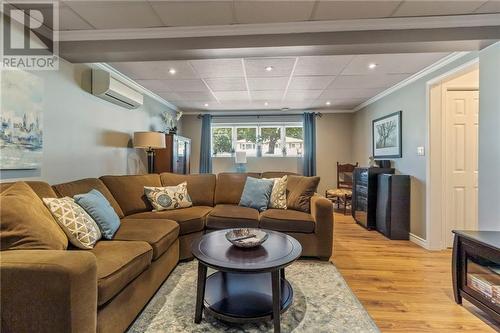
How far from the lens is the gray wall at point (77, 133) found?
2.33m

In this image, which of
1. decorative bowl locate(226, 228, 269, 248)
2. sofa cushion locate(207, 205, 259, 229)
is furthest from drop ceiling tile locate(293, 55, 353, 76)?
decorative bowl locate(226, 228, 269, 248)

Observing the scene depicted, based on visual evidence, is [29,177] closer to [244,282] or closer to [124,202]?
[124,202]

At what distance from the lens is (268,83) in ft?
12.4

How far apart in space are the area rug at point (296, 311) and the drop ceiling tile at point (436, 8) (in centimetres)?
236

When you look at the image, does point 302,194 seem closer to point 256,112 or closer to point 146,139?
point 146,139

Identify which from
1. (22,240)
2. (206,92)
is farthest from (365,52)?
(22,240)

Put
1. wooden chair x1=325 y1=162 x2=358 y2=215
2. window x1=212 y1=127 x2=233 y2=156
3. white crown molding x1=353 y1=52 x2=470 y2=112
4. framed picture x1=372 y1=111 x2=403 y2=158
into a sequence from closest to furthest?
white crown molding x1=353 y1=52 x2=470 y2=112 → framed picture x1=372 y1=111 x2=403 y2=158 → wooden chair x1=325 y1=162 x2=358 y2=215 → window x1=212 y1=127 x2=233 y2=156

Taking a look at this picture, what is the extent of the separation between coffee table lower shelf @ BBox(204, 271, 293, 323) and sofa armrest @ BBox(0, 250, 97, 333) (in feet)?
2.69

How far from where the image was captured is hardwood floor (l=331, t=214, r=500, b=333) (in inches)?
69.0

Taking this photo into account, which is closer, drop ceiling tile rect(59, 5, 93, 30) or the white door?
drop ceiling tile rect(59, 5, 93, 30)

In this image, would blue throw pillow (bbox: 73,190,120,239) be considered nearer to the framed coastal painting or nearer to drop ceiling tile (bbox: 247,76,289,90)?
the framed coastal painting

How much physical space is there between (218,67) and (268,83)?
0.93 m

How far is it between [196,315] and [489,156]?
279cm

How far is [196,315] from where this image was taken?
1.68m
